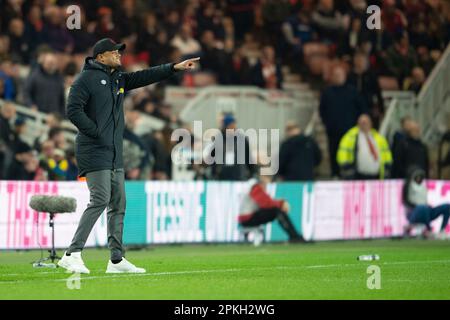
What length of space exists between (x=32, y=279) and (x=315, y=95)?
624 inches

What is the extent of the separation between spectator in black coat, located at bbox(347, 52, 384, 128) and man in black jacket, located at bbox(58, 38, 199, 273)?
44.3ft

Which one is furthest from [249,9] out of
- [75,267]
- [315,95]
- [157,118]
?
[75,267]

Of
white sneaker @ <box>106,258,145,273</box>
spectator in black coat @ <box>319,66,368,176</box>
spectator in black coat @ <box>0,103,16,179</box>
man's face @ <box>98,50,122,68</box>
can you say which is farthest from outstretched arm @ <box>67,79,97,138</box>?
spectator in black coat @ <box>319,66,368,176</box>

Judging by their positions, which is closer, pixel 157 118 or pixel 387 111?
pixel 157 118

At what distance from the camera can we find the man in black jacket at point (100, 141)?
46.4 ft

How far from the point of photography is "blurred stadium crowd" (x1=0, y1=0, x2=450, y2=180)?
2292cm

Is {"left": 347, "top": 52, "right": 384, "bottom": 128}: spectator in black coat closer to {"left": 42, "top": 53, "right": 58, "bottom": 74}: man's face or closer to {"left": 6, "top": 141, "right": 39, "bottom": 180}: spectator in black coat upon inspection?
{"left": 42, "top": 53, "right": 58, "bottom": 74}: man's face

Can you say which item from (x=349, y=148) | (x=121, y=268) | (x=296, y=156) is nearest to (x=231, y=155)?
(x=296, y=156)

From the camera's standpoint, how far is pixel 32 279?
14.0 metres

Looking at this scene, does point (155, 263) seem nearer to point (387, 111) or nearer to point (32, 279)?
point (32, 279)

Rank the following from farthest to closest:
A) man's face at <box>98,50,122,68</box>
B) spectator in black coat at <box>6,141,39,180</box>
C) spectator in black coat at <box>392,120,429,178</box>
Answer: spectator in black coat at <box>392,120,429,178</box> → spectator in black coat at <box>6,141,39,180</box> → man's face at <box>98,50,122,68</box>

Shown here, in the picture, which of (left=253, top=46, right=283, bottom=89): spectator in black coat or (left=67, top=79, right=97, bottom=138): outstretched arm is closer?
(left=67, top=79, right=97, bottom=138): outstretched arm

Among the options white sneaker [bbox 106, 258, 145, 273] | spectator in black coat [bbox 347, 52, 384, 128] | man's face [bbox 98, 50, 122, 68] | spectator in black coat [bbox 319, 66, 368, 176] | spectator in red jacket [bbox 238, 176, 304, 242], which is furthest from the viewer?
spectator in black coat [bbox 347, 52, 384, 128]

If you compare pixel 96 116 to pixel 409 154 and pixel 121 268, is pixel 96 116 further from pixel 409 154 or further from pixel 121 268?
pixel 409 154
